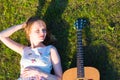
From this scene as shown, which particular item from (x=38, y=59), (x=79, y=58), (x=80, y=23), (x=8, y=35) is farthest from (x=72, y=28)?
(x=8, y=35)

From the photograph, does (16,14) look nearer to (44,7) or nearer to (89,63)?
(44,7)

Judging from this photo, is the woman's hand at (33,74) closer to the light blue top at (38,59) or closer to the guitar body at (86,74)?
the light blue top at (38,59)

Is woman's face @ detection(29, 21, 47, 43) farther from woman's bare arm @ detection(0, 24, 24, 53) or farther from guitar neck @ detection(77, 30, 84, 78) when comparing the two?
guitar neck @ detection(77, 30, 84, 78)

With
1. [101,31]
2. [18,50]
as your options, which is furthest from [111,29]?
[18,50]

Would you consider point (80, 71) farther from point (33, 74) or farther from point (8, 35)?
point (8, 35)

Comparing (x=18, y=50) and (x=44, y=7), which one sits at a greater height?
(x=44, y=7)

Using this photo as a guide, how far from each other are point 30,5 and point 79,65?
1447 mm

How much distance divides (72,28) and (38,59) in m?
0.86

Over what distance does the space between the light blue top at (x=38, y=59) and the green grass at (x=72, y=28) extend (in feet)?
1.32

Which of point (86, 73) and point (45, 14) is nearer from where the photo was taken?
point (86, 73)

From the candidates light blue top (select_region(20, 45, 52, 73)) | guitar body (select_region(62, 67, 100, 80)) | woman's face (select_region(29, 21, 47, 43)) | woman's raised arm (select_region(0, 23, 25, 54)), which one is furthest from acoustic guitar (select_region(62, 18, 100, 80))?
woman's raised arm (select_region(0, 23, 25, 54))

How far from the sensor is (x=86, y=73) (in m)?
5.79

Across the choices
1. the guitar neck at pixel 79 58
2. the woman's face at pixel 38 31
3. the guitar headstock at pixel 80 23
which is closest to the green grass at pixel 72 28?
the guitar headstock at pixel 80 23

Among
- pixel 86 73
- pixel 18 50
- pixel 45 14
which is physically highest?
pixel 45 14
